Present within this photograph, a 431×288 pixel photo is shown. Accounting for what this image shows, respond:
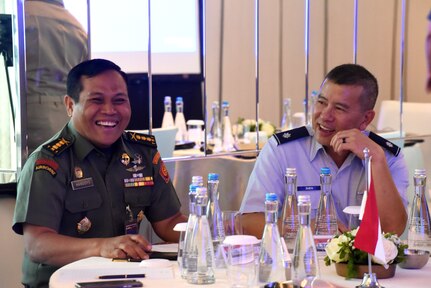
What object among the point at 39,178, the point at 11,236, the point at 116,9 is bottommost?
the point at 11,236

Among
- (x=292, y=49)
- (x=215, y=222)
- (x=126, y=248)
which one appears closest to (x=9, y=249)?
(x=126, y=248)

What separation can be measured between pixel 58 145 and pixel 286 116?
3744 mm

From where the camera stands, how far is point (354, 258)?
2.21m

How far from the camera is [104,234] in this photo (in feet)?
9.62

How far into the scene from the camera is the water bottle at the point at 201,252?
221cm

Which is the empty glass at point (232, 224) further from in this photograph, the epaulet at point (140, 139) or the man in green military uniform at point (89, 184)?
the epaulet at point (140, 139)

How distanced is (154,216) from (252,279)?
1.06 meters

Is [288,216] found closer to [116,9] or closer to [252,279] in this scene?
[252,279]

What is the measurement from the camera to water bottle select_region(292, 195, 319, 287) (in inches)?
82.2

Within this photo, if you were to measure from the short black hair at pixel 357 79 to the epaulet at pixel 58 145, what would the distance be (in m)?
0.99

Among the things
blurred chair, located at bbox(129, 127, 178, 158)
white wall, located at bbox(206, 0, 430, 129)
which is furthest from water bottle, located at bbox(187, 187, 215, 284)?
white wall, located at bbox(206, 0, 430, 129)

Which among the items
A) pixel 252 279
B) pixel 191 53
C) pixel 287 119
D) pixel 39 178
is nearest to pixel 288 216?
Result: pixel 252 279

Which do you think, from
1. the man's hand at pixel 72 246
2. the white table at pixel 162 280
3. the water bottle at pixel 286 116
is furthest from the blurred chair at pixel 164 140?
the water bottle at pixel 286 116

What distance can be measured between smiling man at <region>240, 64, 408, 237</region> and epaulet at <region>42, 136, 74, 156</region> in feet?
2.21
